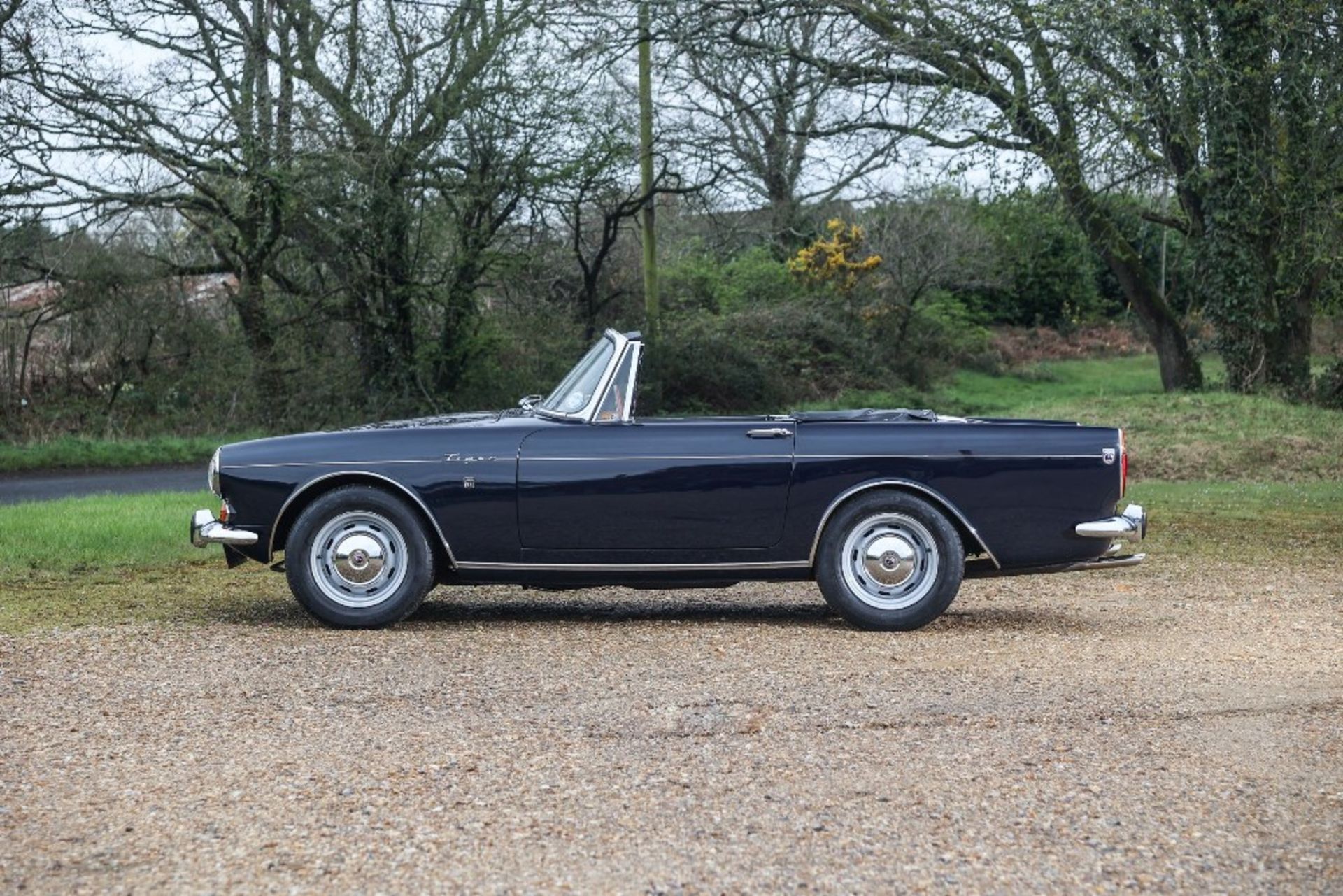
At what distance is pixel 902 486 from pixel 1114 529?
1067 millimetres

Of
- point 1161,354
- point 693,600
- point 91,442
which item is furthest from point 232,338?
point 693,600

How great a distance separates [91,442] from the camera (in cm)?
2288

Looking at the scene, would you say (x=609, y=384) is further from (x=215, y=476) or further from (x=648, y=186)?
(x=648, y=186)

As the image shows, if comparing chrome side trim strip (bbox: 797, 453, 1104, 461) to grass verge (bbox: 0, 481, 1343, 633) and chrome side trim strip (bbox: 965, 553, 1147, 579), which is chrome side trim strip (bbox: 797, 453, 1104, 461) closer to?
chrome side trim strip (bbox: 965, 553, 1147, 579)

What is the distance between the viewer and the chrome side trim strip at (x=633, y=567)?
826cm

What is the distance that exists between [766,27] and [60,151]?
9532mm

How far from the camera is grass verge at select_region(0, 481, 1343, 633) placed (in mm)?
8969

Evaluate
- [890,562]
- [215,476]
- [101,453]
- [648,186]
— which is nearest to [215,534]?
[215,476]

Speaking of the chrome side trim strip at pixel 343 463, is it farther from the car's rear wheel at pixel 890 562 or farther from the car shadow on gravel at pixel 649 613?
the car's rear wheel at pixel 890 562

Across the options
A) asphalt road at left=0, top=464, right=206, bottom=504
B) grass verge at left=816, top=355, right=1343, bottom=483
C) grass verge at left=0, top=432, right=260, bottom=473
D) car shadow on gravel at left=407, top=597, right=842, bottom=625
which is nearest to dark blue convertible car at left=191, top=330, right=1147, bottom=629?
car shadow on gravel at left=407, top=597, right=842, bottom=625

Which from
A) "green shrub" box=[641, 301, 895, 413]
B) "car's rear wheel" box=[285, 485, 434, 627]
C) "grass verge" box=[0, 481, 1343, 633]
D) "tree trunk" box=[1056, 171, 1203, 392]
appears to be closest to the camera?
"car's rear wheel" box=[285, 485, 434, 627]

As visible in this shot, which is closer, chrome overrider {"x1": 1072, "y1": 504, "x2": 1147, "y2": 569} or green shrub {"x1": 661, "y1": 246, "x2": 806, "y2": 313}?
chrome overrider {"x1": 1072, "y1": 504, "x2": 1147, "y2": 569}

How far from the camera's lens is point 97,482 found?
19156mm

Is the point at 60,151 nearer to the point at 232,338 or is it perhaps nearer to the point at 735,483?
the point at 232,338
